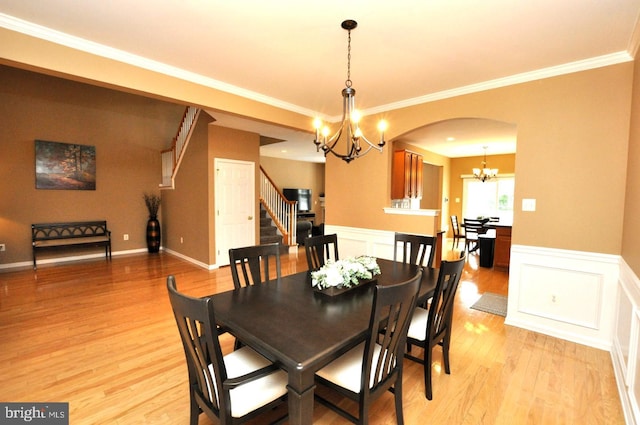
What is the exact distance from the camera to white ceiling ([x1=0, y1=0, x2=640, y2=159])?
1965 mm

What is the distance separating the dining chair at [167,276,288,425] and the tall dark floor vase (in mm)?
5989

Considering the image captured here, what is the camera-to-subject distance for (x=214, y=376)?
1398mm

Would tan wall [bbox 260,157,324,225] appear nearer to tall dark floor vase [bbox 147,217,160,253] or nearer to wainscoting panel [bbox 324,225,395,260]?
tall dark floor vase [bbox 147,217,160,253]

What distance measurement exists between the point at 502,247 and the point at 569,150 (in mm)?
2973

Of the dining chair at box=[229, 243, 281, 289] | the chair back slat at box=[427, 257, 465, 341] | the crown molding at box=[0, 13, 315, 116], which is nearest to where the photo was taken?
the chair back slat at box=[427, 257, 465, 341]

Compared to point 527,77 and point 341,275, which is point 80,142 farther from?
point 527,77

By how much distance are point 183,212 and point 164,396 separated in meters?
4.62

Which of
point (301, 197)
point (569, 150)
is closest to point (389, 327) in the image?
point (569, 150)

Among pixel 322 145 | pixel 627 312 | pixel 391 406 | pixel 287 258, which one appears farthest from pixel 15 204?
pixel 627 312

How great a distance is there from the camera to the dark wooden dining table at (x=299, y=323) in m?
1.24

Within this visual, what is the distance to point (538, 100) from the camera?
2.93 meters

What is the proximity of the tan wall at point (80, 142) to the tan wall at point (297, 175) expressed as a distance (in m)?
3.42

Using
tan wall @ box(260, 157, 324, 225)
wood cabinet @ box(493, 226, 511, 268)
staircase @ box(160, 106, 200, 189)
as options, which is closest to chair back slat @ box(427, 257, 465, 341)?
wood cabinet @ box(493, 226, 511, 268)

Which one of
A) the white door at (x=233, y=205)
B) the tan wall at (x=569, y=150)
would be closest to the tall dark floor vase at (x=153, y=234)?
the white door at (x=233, y=205)
